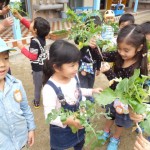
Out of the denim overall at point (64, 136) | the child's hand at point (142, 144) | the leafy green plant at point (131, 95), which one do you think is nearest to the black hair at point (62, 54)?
the denim overall at point (64, 136)

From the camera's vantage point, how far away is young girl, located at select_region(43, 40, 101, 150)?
133cm

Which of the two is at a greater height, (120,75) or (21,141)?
(120,75)

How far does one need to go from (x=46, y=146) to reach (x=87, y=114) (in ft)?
4.21

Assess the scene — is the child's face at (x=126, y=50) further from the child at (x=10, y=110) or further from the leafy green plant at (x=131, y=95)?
the child at (x=10, y=110)

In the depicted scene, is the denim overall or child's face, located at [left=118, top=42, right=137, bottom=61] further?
child's face, located at [left=118, top=42, right=137, bottom=61]

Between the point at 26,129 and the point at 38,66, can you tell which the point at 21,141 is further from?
the point at 38,66

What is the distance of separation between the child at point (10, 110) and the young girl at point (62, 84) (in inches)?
7.3

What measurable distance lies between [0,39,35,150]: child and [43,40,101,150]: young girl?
19cm

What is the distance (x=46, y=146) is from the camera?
7.16 feet

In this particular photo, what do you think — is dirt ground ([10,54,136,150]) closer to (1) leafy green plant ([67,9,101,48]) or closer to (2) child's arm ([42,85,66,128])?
(2) child's arm ([42,85,66,128])

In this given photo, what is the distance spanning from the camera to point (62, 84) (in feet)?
4.62

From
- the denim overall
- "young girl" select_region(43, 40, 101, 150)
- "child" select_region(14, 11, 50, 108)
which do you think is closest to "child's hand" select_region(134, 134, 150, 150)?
"young girl" select_region(43, 40, 101, 150)

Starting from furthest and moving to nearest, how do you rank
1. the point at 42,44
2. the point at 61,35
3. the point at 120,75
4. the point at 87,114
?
the point at 61,35
the point at 42,44
the point at 120,75
the point at 87,114

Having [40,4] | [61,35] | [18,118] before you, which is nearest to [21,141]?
[18,118]
